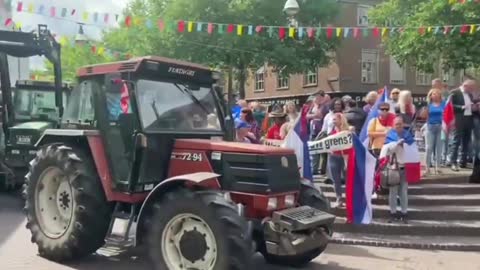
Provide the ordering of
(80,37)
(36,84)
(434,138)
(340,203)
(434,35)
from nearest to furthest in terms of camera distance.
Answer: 1. (340,203)
2. (434,138)
3. (36,84)
4. (80,37)
5. (434,35)

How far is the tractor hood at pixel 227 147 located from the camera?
5.96 metres

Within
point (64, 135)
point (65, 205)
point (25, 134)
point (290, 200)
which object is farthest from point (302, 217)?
point (25, 134)

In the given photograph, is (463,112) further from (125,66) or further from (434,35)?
(434,35)

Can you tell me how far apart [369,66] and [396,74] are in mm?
2129

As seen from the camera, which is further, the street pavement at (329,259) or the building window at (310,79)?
the building window at (310,79)

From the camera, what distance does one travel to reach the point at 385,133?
9.42m

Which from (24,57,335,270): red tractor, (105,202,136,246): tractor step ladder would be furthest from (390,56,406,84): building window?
(105,202,136,246): tractor step ladder

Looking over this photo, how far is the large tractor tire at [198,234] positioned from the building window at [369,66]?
3194 cm

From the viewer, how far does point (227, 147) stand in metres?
6.11

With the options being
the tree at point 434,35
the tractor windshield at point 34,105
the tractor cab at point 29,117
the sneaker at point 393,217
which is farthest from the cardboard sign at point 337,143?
the tree at point 434,35

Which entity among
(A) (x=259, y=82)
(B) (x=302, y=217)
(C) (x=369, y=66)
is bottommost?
Result: (B) (x=302, y=217)

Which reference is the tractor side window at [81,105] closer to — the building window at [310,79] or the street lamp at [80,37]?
the street lamp at [80,37]

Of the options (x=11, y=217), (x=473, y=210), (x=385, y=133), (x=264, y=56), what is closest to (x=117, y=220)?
(x=11, y=217)

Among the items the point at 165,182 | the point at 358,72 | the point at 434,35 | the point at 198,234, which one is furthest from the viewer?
the point at 358,72
